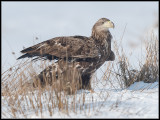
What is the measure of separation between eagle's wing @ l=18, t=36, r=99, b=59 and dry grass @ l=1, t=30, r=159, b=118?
228 mm

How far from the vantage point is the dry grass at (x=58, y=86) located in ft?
14.7

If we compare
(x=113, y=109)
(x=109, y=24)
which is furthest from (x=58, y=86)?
(x=109, y=24)

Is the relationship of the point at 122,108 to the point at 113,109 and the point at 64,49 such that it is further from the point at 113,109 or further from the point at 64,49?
the point at 64,49

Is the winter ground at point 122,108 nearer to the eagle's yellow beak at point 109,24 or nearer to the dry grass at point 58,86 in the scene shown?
the dry grass at point 58,86

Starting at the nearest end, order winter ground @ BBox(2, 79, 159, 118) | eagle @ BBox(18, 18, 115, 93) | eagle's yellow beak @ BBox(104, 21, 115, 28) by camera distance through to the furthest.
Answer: winter ground @ BBox(2, 79, 159, 118) < eagle @ BBox(18, 18, 115, 93) < eagle's yellow beak @ BBox(104, 21, 115, 28)

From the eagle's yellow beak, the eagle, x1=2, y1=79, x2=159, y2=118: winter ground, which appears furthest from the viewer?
the eagle's yellow beak

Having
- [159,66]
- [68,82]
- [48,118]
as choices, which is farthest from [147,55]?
[48,118]

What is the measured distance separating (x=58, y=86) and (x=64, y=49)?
1.21 metres

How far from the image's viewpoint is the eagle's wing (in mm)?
5766

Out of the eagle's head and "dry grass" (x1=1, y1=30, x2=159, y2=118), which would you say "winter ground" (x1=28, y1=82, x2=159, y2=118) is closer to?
"dry grass" (x1=1, y1=30, x2=159, y2=118)

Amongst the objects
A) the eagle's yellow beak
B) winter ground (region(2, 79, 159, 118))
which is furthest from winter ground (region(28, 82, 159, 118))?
the eagle's yellow beak

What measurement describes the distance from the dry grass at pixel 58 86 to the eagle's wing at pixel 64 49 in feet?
0.75

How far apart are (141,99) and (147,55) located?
172 cm

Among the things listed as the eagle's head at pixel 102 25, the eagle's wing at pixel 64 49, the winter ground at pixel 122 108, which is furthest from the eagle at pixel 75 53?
the winter ground at pixel 122 108
